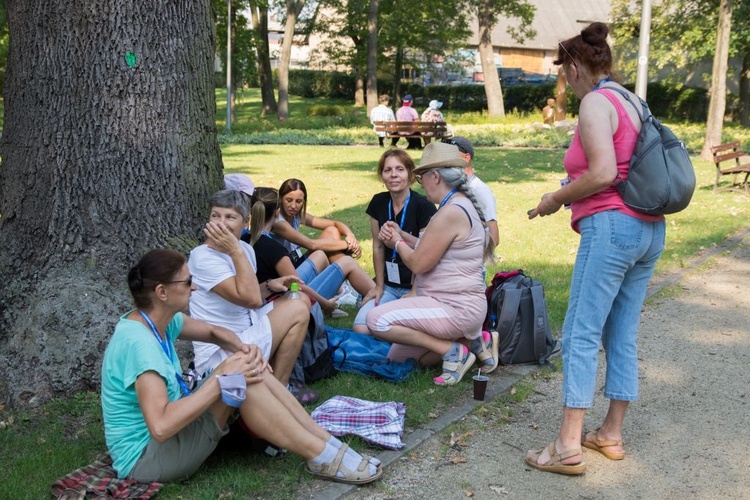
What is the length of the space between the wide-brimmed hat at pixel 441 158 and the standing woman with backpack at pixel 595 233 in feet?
3.41

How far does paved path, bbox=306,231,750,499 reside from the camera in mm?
3740

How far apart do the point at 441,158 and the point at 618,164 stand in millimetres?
1496

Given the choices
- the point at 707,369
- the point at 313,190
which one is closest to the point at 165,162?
the point at 707,369

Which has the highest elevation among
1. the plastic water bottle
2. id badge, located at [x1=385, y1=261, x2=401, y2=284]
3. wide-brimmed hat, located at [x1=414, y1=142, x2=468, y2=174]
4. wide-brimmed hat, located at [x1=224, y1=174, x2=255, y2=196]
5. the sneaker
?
wide-brimmed hat, located at [x1=414, y1=142, x2=468, y2=174]

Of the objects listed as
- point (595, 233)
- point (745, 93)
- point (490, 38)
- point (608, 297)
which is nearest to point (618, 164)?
point (595, 233)

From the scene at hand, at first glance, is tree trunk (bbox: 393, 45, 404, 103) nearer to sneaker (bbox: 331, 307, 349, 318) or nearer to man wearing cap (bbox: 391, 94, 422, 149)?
man wearing cap (bbox: 391, 94, 422, 149)

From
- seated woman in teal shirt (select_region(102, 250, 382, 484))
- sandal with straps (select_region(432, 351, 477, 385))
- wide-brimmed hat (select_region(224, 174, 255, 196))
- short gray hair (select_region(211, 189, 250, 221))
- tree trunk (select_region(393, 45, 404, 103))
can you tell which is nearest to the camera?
seated woman in teal shirt (select_region(102, 250, 382, 484))

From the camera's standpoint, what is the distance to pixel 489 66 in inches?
1415

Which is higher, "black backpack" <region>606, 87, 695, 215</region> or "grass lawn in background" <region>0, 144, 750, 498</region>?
"black backpack" <region>606, 87, 695, 215</region>

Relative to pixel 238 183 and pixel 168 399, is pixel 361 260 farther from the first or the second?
pixel 168 399

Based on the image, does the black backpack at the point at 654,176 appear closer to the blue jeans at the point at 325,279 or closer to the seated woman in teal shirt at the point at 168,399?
the seated woman in teal shirt at the point at 168,399

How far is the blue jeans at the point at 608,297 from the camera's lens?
3635 mm

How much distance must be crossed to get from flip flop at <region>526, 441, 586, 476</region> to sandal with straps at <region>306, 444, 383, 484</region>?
839 mm

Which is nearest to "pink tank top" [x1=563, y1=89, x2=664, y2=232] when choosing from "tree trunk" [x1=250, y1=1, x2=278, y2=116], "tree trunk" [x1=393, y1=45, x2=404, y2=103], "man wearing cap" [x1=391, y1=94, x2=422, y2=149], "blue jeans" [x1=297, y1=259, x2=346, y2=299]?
"blue jeans" [x1=297, y1=259, x2=346, y2=299]
